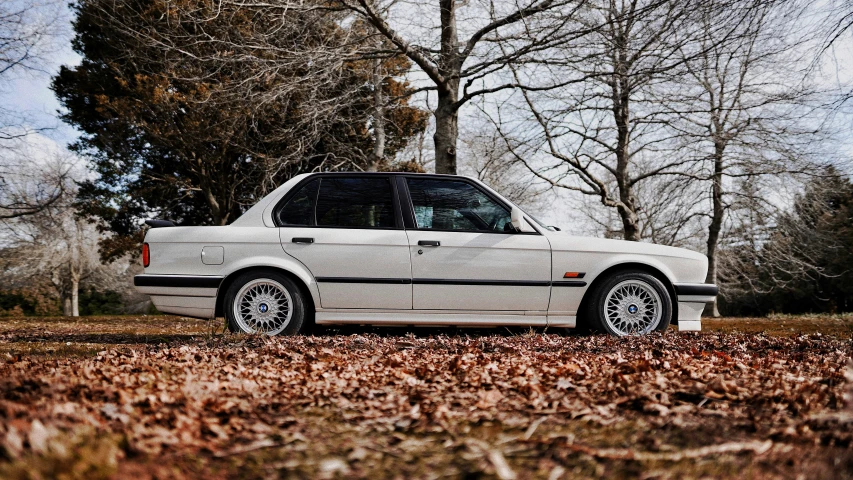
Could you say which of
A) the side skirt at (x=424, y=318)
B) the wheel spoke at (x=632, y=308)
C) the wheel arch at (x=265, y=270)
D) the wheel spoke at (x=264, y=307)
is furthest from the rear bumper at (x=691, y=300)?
the wheel spoke at (x=264, y=307)

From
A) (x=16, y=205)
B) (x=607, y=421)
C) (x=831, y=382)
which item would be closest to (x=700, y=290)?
(x=831, y=382)

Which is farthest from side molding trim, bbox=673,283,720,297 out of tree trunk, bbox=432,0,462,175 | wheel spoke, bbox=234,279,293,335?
tree trunk, bbox=432,0,462,175

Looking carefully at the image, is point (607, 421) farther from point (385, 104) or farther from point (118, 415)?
point (385, 104)

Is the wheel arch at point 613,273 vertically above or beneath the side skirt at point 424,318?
above

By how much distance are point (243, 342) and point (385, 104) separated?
7.58 metres

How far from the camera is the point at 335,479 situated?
1873mm

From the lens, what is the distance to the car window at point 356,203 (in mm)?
6039

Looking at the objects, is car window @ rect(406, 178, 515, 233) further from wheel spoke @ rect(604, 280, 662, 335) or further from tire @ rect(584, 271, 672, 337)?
wheel spoke @ rect(604, 280, 662, 335)

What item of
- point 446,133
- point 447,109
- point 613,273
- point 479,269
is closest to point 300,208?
A: point 479,269

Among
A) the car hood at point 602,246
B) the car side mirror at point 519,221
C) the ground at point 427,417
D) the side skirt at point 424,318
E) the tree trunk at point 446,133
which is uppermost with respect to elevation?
the tree trunk at point 446,133

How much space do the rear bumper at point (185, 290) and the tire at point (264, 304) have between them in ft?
0.57

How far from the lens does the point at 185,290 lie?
5.80 metres

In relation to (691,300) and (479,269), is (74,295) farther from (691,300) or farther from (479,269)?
(691,300)

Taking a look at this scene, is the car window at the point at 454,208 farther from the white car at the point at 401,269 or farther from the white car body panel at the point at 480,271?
the white car body panel at the point at 480,271
